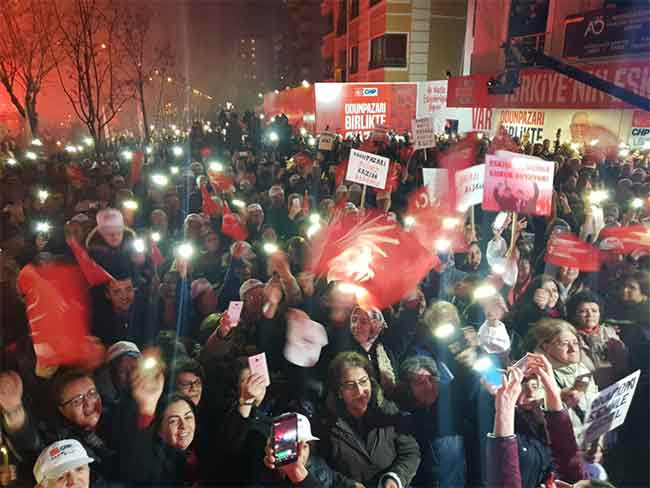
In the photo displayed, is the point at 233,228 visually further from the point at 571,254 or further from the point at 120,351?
the point at 571,254

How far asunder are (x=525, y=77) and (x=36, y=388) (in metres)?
15.6

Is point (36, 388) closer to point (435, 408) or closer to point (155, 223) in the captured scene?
point (435, 408)

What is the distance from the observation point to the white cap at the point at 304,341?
3.95 metres

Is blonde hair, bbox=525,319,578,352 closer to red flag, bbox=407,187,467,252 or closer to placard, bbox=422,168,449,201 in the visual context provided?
red flag, bbox=407,187,467,252

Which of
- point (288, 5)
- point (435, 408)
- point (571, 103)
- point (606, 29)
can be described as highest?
point (288, 5)

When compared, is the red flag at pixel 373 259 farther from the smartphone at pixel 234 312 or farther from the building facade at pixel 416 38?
the building facade at pixel 416 38

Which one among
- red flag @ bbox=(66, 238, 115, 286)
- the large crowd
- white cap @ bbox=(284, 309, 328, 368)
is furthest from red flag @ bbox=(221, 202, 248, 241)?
white cap @ bbox=(284, 309, 328, 368)

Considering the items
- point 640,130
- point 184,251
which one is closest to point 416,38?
point 640,130

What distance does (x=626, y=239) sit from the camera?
5.86 metres

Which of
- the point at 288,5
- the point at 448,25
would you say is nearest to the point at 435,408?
the point at 448,25

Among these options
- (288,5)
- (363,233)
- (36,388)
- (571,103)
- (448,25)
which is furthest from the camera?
(288,5)

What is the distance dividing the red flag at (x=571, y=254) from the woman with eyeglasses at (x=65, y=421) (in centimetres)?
421

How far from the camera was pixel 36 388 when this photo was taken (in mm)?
3449

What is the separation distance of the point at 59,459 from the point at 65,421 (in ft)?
0.78
